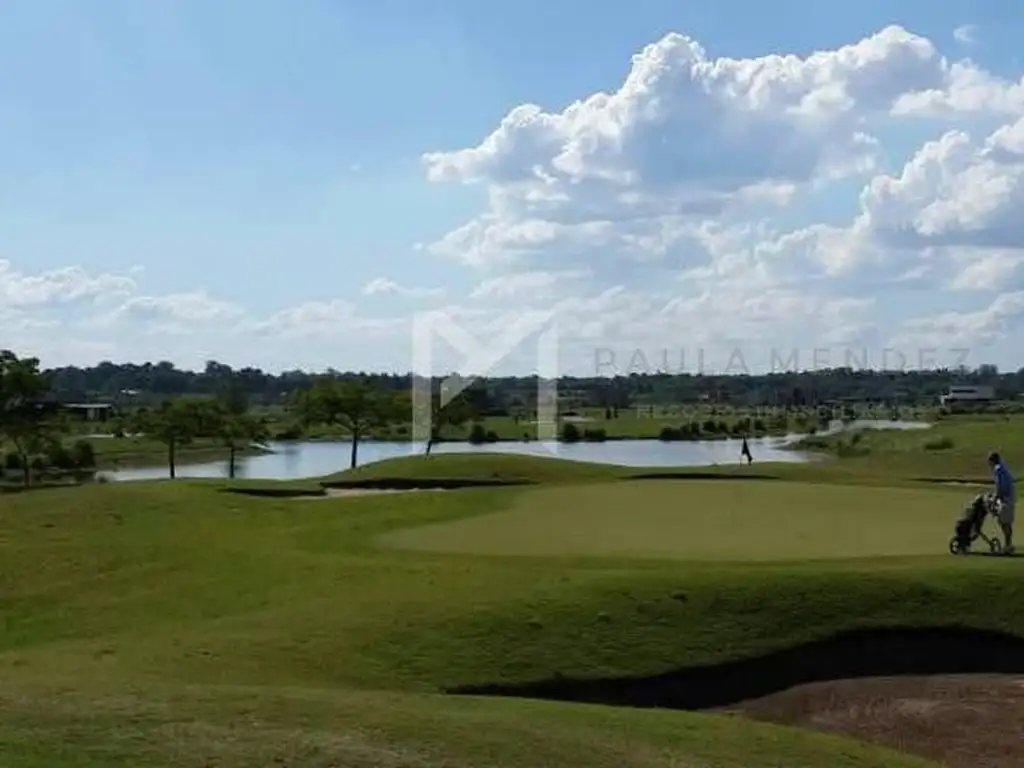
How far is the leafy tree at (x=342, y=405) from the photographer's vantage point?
266 feet

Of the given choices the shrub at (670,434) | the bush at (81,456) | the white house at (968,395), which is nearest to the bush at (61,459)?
the bush at (81,456)

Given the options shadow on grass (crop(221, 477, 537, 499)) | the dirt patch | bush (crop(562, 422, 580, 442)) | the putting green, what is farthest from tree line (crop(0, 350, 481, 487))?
the dirt patch

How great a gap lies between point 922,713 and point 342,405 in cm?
6762

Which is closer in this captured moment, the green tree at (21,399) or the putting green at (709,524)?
the putting green at (709,524)

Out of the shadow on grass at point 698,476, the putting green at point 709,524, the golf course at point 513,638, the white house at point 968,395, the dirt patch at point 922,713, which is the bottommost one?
the dirt patch at point 922,713

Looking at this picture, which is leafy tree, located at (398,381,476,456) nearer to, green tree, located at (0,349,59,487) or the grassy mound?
green tree, located at (0,349,59,487)

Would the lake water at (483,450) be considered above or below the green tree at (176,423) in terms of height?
below

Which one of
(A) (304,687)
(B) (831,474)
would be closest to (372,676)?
(A) (304,687)

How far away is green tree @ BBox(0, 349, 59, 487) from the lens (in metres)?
55.9

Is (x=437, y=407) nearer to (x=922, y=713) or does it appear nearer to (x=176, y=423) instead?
(x=176, y=423)

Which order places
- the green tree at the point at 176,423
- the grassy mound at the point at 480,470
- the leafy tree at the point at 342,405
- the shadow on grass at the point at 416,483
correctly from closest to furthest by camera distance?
the shadow on grass at the point at 416,483 → the grassy mound at the point at 480,470 → the green tree at the point at 176,423 → the leafy tree at the point at 342,405

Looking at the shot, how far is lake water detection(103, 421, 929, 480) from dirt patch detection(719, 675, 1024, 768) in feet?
187

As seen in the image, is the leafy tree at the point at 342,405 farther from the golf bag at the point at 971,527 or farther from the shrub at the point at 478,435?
the golf bag at the point at 971,527

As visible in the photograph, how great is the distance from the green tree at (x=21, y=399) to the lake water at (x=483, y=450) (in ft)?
51.0
